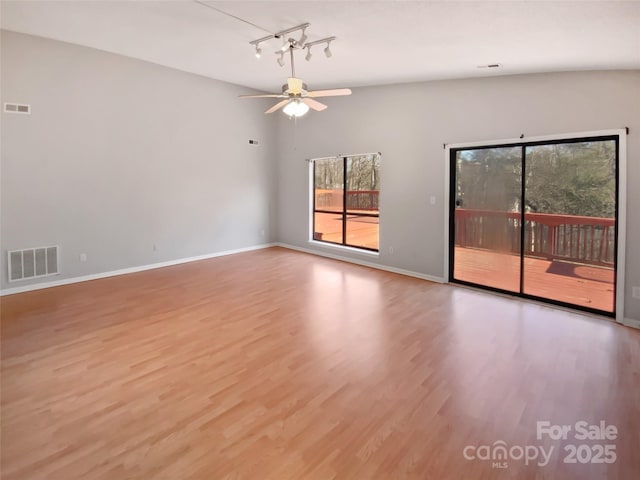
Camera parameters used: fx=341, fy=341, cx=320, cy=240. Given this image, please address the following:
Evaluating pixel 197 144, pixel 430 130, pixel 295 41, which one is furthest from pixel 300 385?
pixel 197 144

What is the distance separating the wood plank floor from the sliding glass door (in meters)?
0.54

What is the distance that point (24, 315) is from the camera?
383 centimetres

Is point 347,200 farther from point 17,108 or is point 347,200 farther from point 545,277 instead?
point 17,108

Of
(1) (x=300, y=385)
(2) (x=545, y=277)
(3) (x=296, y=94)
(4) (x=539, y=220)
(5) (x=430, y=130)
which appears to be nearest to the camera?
(1) (x=300, y=385)

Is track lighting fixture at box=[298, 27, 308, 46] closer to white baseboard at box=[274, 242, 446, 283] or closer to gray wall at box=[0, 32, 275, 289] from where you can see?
gray wall at box=[0, 32, 275, 289]

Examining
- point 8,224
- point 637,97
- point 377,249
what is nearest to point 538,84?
point 637,97

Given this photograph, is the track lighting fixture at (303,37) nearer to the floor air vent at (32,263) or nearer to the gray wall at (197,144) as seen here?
the gray wall at (197,144)

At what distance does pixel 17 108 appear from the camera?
4465mm

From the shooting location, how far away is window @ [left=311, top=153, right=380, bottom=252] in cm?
632

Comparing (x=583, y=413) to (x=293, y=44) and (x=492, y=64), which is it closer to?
(x=492, y=64)

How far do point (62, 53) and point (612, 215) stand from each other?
288 inches

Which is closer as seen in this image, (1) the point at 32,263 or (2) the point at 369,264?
(1) the point at 32,263

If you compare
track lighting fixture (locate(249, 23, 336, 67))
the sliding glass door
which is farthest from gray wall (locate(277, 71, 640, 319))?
track lighting fixture (locate(249, 23, 336, 67))

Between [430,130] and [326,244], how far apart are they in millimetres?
3015
